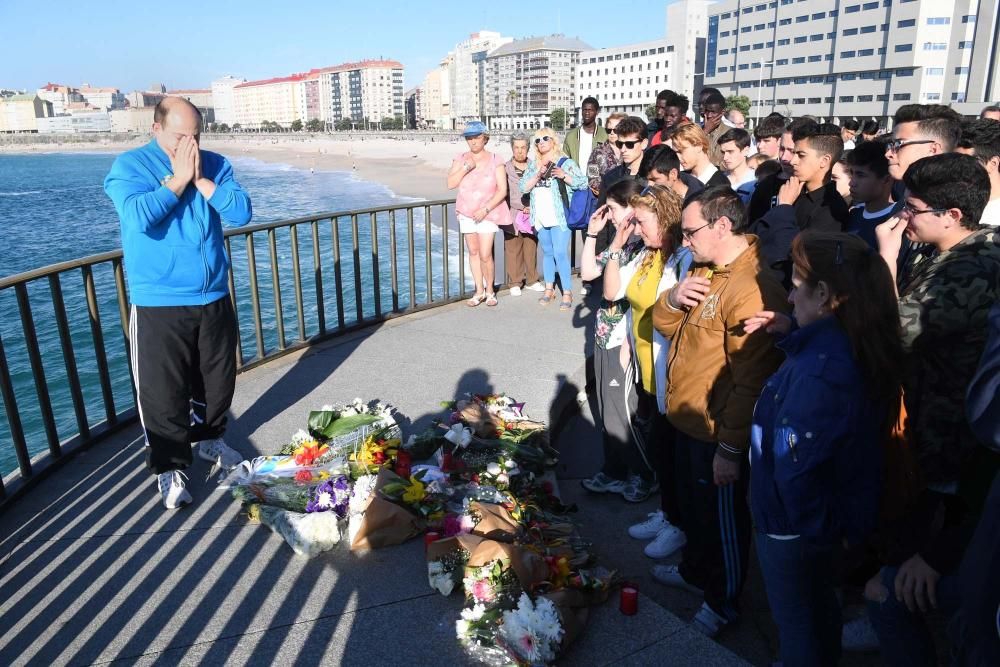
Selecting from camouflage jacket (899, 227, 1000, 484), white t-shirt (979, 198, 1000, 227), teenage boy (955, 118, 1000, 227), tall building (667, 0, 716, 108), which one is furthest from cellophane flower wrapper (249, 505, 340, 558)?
tall building (667, 0, 716, 108)

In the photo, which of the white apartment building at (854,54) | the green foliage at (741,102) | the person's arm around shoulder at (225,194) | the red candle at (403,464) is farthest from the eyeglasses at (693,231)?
the green foliage at (741,102)

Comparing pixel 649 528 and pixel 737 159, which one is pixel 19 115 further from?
pixel 649 528

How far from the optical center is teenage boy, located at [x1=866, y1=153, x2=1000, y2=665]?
2.09m

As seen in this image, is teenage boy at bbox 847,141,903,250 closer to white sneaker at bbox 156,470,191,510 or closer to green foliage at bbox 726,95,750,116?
white sneaker at bbox 156,470,191,510

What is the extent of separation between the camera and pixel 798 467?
6.73 ft

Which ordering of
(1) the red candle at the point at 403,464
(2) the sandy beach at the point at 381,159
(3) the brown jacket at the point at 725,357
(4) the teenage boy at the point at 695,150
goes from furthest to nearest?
(2) the sandy beach at the point at 381,159 < (4) the teenage boy at the point at 695,150 < (1) the red candle at the point at 403,464 < (3) the brown jacket at the point at 725,357

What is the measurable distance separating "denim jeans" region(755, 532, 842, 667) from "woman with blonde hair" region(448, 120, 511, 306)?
5048 millimetres

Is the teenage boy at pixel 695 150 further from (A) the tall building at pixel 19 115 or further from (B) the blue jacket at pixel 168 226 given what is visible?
(A) the tall building at pixel 19 115

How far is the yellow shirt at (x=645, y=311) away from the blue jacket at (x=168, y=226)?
1.97 metres

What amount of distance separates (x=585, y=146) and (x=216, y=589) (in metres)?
6.16

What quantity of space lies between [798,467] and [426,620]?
54.8 inches

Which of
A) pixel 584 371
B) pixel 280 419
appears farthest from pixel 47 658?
pixel 584 371

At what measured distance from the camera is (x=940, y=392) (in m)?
2.19

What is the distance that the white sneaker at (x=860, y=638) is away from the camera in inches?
110
